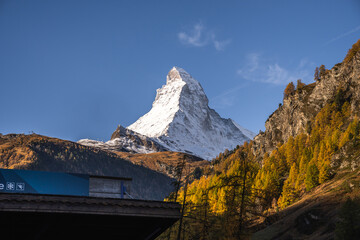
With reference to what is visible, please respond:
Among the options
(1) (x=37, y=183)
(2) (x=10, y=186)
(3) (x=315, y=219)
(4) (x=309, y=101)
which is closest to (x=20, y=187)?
(2) (x=10, y=186)

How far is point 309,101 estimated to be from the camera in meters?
155

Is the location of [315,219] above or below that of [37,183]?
above

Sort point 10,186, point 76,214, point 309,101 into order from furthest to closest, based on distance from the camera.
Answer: point 309,101
point 10,186
point 76,214

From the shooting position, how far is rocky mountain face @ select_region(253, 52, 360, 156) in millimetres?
135863

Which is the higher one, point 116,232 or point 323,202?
point 323,202

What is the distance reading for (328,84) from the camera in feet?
485

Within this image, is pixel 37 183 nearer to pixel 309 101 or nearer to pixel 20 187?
pixel 20 187

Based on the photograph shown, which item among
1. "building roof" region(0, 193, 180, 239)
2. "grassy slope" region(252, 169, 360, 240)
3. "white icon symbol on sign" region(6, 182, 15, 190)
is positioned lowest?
"building roof" region(0, 193, 180, 239)

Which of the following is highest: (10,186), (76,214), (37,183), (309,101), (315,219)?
(309,101)

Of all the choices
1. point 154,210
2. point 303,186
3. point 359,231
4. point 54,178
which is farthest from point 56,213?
point 303,186

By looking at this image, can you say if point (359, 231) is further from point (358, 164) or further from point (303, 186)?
point (303, 186)

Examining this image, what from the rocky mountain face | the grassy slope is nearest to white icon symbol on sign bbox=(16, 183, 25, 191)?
the grassy slope

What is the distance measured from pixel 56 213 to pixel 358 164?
87576 millimetres

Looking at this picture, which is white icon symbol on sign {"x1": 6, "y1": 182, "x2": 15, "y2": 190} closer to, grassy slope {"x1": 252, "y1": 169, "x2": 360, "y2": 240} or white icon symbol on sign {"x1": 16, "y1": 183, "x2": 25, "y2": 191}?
white icon symbol on sign {"x1": 16, "y1": 183, "x2": 25, "y2": 191}
